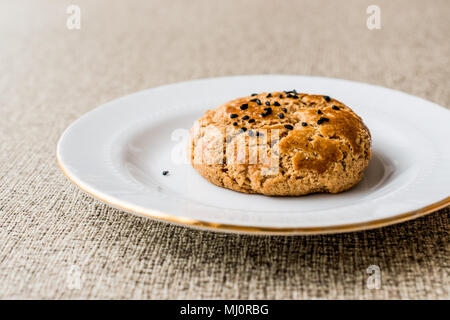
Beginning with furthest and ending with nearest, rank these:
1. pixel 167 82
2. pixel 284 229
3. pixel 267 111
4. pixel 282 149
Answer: pixel 167 82 → pixel 267 111 → pixel 282 149 → pixel 284 229

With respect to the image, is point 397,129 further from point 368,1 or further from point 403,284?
point 368,1

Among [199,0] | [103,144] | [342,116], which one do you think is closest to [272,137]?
[342,116]

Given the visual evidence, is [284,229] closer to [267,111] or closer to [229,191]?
[229,191]

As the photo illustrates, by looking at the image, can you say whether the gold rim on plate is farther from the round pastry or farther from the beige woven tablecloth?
the round pastry

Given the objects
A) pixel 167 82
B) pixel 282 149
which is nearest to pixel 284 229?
pixel 282 149

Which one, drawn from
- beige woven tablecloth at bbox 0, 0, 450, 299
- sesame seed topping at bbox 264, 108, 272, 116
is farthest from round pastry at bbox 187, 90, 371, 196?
beige woven tablecloth at bbox 0, 0, 450, 299
